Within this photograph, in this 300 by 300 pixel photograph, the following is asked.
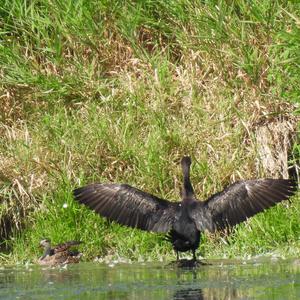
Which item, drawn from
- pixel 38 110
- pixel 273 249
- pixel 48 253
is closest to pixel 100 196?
pixel 48 253

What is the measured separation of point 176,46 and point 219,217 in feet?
11.8

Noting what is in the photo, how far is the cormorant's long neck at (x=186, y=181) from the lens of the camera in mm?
11711

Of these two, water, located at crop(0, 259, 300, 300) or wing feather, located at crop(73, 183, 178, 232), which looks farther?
wing feather, located at crop(73, 183, 178, 232)

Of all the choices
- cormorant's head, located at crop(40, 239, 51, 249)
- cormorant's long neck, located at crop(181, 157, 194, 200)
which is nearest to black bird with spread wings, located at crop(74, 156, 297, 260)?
cormorant's long neck, located at crop(181, 157, 194, 200)

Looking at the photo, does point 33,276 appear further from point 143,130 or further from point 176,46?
point 176,46

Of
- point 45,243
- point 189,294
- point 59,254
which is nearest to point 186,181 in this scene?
point 59,254

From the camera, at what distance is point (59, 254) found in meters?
12.1

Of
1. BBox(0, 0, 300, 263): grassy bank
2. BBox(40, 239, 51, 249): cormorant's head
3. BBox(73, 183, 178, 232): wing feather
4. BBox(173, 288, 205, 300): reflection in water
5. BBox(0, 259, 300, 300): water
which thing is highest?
BBox(0, 0, 300, 263): grassy bank

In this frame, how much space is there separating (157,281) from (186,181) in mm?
1805

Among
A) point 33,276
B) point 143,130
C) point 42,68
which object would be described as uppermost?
point 42,68

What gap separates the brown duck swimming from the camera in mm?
12109

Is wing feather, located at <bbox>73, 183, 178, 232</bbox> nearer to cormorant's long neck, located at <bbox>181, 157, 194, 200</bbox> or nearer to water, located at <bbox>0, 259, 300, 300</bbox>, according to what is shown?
cormorant's long neck, located at <bbox>181, 157, 194, 200</bbox>

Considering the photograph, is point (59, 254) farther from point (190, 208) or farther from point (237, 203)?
point (237, 203)

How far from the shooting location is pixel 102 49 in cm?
1457
